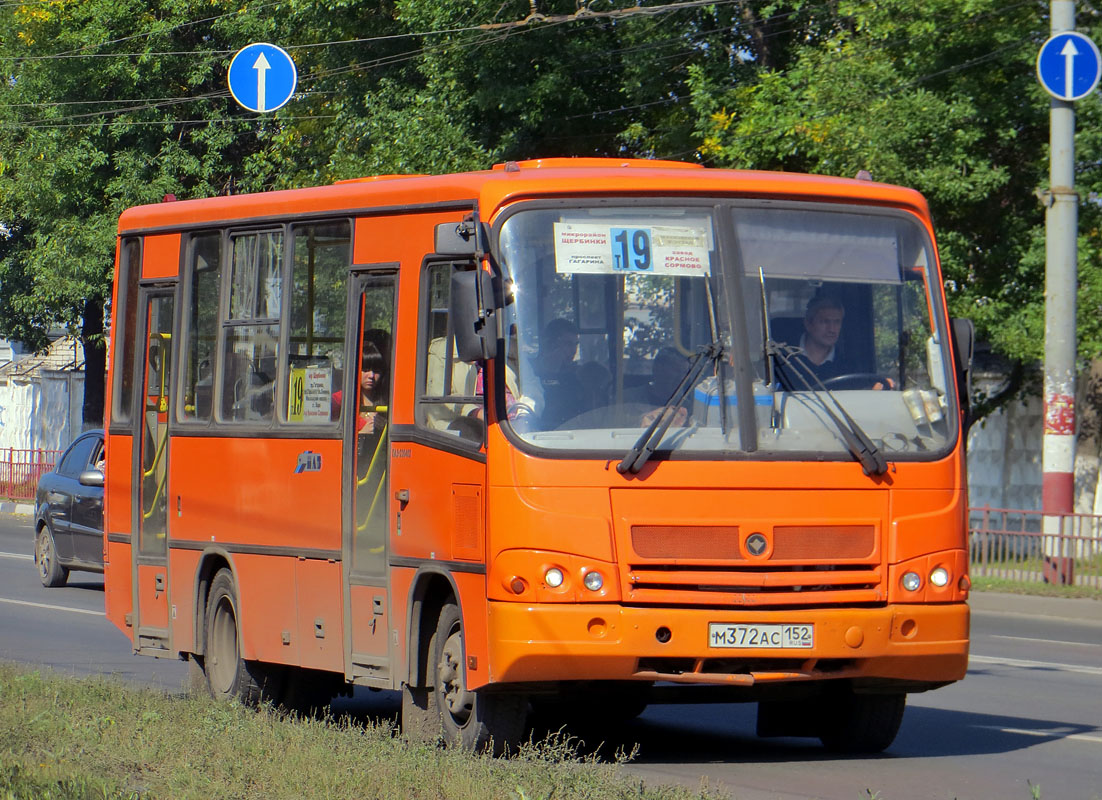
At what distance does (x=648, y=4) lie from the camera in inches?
1131

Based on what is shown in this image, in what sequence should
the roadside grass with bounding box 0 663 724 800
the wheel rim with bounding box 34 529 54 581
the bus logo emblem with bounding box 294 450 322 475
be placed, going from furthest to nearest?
the wheel rim with bounding box 34 529 54 581 < the bus logo emblem with bounding box 294 450 322 475 < the roadside grass with bounding box 0 663 724 800

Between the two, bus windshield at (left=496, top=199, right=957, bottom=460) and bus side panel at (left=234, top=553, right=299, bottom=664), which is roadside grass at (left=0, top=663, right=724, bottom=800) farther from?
bus windshield at (left=496, top=199, right=957, bottom=460)

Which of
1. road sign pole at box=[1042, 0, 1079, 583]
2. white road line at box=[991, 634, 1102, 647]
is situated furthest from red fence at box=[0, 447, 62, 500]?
white road line at box=[991, 634, 1102, 647]

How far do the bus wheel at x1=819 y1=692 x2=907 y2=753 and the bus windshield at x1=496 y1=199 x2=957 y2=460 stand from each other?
1.55 metres

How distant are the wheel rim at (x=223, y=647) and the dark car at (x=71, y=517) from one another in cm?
831

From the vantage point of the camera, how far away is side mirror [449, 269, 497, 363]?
26.8ft

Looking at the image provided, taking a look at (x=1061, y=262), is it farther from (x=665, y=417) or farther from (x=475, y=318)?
(x=475, y=318)

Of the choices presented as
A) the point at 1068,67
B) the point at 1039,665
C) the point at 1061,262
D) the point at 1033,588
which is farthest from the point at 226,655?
the point at 1068,67

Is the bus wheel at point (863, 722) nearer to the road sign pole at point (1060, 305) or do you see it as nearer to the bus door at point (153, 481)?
the bus door at point (153, 481)

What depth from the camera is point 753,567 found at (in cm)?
825

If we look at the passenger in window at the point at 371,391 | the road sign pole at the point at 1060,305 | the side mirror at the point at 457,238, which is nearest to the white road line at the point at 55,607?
the passenger in window at the point at 371,391

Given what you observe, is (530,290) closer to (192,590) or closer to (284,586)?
(284,586)

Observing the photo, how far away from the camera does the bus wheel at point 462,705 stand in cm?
851

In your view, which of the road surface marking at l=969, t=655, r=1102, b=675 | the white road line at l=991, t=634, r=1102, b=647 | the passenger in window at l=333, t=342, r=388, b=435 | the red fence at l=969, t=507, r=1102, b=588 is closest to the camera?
the passenger in window at l=333, t=342, r=388, b=435
